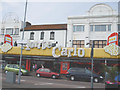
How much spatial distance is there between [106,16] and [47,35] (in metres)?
10.7

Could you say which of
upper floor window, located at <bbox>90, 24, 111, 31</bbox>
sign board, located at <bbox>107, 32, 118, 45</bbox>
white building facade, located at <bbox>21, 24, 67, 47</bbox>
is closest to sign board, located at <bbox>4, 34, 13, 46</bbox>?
white building facade, located at <bbox>21, 24, 67, 47</bbox>

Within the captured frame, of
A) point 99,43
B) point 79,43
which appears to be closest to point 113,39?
point 99,43

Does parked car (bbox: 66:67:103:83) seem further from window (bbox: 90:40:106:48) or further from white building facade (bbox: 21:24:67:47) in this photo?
white building facade (bbox: 21:24:67:47)

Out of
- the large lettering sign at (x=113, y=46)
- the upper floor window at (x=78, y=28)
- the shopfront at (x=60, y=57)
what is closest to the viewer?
the large lettering sign at (x=113, y=46)

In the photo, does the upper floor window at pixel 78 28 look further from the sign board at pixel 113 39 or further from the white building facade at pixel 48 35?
the sign board at pixel 113 39

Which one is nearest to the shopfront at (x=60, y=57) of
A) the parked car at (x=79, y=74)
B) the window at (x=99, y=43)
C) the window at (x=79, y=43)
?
the window at (x=99, y=43)

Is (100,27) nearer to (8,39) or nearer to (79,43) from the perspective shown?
(79,43)

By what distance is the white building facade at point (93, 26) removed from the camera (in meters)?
22.8

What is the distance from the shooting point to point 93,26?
77.4 ft

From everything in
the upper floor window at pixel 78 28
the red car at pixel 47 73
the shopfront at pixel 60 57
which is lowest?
the red car at pixel 47 73

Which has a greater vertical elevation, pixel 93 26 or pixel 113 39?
pixel 93 26

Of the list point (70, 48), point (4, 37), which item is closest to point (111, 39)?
point (70, 48)

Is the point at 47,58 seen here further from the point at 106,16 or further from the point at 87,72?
the point at 106,16

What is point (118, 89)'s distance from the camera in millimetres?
11266
